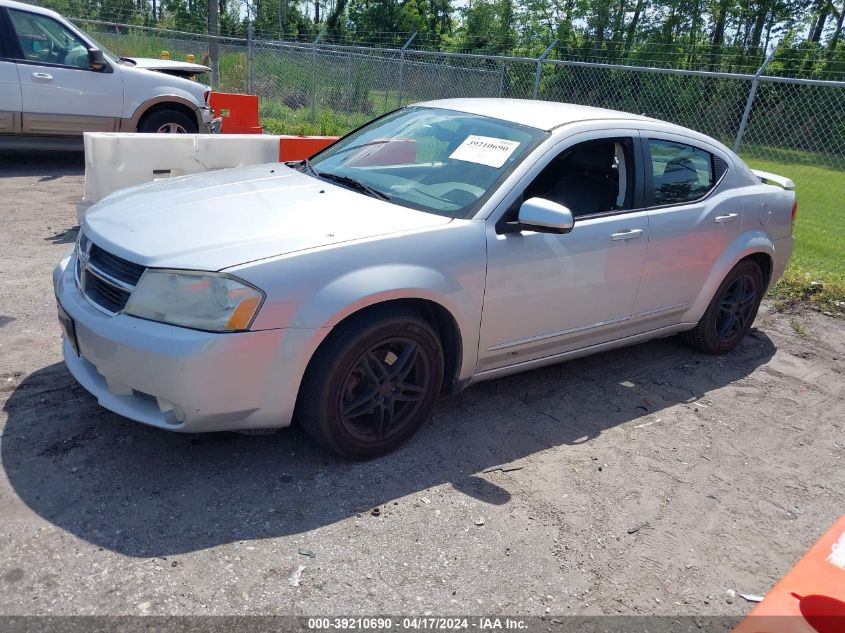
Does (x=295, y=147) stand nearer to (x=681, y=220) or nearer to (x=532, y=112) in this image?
(x=532, y=112)

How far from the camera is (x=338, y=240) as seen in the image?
132 inches

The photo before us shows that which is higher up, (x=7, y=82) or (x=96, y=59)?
(x=96, y=59)

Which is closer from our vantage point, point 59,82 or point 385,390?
point 385,390

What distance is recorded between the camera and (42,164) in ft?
33.3

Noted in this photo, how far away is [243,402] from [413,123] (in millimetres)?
2301

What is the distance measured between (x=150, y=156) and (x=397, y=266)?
401cm

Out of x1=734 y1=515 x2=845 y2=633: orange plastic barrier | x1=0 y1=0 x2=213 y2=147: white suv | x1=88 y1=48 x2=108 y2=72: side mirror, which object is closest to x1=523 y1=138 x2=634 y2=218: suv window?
x1=734 y1=515 x2=845 y2=633: orange plastic barrier

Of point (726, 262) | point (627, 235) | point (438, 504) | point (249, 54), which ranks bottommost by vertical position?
point (438, 504)

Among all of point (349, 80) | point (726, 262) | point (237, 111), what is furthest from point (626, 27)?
point (726, 262)

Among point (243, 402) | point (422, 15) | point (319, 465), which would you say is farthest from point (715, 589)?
point (422, 15)

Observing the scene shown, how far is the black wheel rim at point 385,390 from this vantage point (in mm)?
3482

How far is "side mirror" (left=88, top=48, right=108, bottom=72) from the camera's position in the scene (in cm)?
934

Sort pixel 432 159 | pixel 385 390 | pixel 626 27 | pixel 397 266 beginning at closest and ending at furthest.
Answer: pixel 397 266
pixel 385 390
pixel 432 159
pixel 626 27

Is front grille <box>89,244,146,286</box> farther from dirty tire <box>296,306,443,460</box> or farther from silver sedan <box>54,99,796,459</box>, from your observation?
dirty tire <box>296,306,443,460</box>
